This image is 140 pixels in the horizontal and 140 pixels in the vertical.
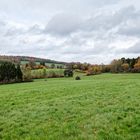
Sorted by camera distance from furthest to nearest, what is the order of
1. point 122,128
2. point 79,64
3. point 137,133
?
point 79,64 < point 122,128 < point 137,133

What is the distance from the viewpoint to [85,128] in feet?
37.4

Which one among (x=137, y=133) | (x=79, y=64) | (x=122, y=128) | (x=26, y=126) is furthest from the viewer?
(x=79, y=64)

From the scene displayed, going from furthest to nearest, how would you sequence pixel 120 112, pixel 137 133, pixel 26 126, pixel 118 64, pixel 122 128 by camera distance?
1. pixel 118 64
2. pixel 120 112
3. pixel 26 126
4. pixel 122 128
5. pixel 137 133

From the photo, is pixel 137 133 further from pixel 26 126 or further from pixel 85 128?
pixel 26 126

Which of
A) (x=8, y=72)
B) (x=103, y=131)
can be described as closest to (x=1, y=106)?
(x=103, y=131)

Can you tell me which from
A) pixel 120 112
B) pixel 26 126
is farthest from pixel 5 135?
pixel 120 112

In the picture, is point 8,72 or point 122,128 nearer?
point 122,128

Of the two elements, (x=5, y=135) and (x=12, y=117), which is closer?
(x=5, y=135)

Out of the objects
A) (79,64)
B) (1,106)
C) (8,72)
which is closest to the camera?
(1,106)

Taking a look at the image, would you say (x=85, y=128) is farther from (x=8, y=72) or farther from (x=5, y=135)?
(x=8, y=72)

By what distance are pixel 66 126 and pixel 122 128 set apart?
2.33 m

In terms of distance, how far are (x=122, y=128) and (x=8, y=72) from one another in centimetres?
8792

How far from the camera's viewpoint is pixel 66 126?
11719 mm

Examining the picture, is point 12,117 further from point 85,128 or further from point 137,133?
point 137,133
